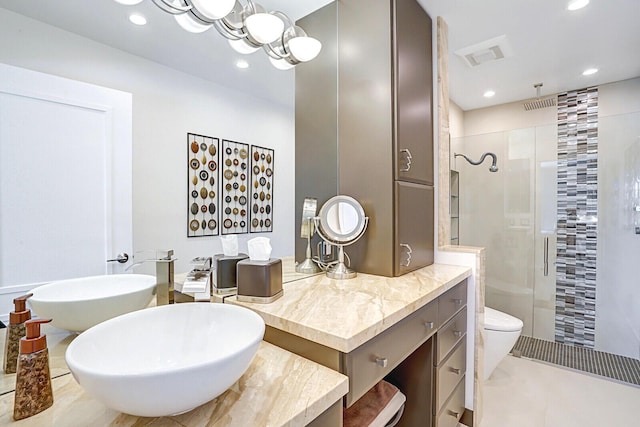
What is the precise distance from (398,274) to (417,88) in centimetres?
101

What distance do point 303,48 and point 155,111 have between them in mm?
856

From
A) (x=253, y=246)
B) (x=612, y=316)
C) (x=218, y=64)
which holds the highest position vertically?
(x=218, y=64)

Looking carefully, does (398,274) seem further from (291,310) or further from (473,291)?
(291,310)

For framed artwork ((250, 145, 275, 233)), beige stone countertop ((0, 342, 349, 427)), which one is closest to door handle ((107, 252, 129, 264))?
beige stone countertop ((0, 342, 349, 427))

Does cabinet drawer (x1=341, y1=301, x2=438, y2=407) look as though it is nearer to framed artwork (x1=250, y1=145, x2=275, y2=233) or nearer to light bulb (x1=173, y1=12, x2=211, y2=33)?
framed artwork (x1=250, y1=145, x2=275, y2=233)

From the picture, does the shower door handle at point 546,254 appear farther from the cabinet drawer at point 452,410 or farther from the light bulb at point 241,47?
the light bulb at point 241,47

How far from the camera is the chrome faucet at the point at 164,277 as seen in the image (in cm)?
107

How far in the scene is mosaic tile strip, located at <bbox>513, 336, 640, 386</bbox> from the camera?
2.34 metres

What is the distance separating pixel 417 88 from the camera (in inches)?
67.1

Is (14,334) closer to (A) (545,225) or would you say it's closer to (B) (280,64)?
(B) (280,64)

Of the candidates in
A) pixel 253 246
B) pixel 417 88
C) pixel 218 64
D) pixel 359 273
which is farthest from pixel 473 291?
pixel 218 64

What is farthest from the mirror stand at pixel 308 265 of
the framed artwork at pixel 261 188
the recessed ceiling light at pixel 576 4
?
the recessed ceiling light at pixel 576 4

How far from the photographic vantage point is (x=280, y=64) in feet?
5.08

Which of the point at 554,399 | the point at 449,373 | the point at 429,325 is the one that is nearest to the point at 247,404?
the point at 429,325
